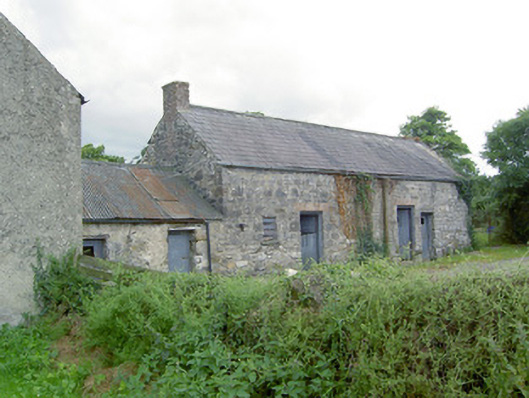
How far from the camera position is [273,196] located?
A: 1428cm

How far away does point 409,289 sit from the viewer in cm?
433

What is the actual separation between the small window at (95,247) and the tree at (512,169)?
17.0 metres

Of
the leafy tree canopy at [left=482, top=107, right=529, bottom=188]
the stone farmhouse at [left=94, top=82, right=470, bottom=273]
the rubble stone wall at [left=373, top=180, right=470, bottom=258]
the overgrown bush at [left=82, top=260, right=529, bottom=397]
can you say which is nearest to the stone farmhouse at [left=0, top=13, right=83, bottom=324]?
the overgrown bush at [left=82, top=260, right=529, bottom=397]

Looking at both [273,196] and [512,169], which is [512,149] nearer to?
Answer: [512,169]

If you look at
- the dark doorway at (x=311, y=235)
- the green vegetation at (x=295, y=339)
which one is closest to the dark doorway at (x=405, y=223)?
the dark doorway at (x=311, y=235)

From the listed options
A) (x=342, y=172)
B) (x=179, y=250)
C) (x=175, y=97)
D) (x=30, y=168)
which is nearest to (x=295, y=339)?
(x=30, y=168)

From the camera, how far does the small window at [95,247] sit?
1079 centimetres

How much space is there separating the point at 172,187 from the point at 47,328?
752 centimetres

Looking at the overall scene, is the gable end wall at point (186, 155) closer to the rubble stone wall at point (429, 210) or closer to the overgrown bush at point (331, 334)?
the rubble stone wall at point (429, 210)

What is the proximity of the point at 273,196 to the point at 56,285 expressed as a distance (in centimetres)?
801

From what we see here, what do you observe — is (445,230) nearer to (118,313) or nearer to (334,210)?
(334,210)

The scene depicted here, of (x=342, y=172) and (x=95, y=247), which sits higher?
(x=342, y=172)

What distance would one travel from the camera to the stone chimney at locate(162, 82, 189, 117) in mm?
15484

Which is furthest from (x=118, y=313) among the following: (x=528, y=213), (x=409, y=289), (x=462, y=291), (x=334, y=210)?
(x=528, y=213)
